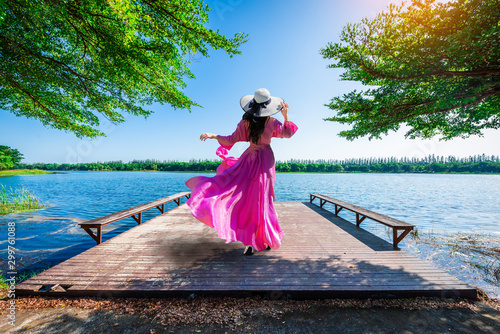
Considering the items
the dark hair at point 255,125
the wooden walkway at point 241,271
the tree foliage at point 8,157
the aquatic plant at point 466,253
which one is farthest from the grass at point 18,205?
the tree foliage at point 8,157

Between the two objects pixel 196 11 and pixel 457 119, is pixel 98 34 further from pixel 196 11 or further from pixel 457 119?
pixel 457 119

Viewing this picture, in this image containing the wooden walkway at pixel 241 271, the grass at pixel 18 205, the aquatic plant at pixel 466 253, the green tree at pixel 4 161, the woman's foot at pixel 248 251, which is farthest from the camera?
the green tree at pixel 4 161

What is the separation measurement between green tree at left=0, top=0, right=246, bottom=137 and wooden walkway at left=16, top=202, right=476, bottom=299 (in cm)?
447

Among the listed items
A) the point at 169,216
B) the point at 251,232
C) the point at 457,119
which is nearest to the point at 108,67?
the point at 169,216

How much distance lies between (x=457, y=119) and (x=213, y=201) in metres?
6.97

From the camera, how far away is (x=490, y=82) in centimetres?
427

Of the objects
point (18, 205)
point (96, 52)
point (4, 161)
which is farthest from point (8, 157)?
point (96, 52)

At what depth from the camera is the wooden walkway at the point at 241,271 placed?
2906mm

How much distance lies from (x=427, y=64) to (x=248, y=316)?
18.1 ft

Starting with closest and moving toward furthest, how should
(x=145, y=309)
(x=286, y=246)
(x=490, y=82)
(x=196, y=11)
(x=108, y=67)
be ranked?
(x=145, y=309) < (x=490, y=82) < (x=286, y=246) < (x=196, y=11) < (x=108, y=67)

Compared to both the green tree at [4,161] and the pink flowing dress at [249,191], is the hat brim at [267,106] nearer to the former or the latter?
the pink flowing dress at [249,191]

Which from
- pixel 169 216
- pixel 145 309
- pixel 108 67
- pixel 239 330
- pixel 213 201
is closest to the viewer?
pixel 239 330

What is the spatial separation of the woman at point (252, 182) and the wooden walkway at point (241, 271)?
0.55 m

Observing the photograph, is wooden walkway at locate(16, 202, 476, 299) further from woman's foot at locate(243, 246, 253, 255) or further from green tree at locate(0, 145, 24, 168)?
green tree at locate(0, 145, 24, 168)
